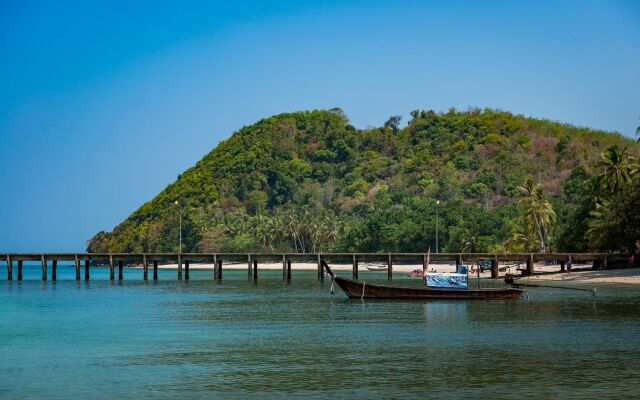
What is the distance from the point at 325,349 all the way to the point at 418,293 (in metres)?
25.5

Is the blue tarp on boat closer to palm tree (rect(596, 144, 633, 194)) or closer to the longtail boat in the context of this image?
the longtail boat

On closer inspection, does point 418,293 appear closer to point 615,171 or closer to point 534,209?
point 615,171

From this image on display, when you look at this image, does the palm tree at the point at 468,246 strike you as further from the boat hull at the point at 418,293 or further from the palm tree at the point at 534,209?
the boat hull at the point at 418,293

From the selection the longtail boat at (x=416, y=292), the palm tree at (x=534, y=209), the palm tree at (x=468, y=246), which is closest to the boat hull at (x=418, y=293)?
the longtail boat at (x=416, y=292)

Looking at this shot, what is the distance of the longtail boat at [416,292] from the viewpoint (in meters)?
59.0

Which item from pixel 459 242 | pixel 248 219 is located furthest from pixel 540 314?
pixel 248 219

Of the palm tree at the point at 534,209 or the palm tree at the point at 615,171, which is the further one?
the palm tree at the point at 534,209

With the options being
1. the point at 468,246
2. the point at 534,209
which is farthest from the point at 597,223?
the point at 468,246

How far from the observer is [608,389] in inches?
1017

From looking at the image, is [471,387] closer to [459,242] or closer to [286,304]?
[286,304]

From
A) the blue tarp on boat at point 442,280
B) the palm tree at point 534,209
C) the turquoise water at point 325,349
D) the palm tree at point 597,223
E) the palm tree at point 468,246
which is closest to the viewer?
the turquoise water at point 325,349

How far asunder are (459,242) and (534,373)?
10887 centimetres

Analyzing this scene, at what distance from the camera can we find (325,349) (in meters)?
35.5

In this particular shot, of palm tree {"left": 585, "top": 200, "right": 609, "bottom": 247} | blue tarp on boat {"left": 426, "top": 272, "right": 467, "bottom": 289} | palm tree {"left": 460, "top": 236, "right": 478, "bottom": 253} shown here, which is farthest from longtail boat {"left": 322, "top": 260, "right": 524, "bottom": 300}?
palm tree {"left": 460, "top": 236, "right": 478, "bottom": 253}
